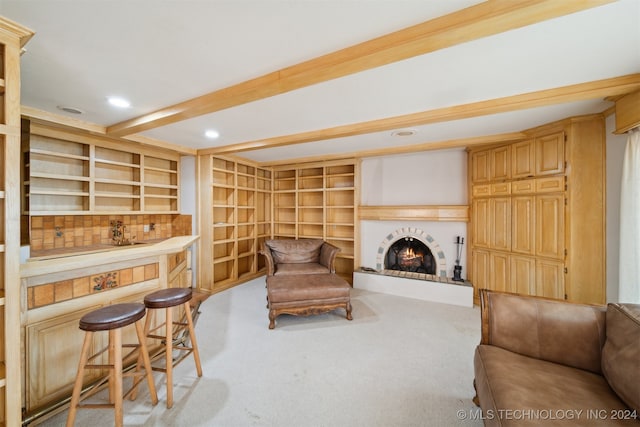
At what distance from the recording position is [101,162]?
3158mm

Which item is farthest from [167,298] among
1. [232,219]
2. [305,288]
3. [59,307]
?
[232,219]

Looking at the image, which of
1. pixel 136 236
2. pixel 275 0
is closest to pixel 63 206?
pixel 136 236

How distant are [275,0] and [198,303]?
3.60 m

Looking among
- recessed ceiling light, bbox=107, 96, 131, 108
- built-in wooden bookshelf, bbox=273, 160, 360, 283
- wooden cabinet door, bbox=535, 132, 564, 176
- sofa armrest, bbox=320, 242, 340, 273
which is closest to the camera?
recessed ceiling light, bbox=107, 96, 131, 108

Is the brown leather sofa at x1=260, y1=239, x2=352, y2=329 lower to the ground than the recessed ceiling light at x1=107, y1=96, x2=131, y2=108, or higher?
lower

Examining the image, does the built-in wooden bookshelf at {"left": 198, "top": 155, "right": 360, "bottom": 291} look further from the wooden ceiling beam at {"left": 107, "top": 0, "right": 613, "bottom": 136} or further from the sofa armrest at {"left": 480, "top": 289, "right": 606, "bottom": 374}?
the sofa armrest at {"left": 480, "top": 289, "right": 606, "bottom": 374}

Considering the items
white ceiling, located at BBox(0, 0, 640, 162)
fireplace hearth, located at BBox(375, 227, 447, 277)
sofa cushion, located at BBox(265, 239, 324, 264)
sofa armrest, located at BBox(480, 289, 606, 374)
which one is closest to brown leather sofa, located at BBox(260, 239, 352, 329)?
sofa cushion, located at BBox(265, 239, 324, 264)

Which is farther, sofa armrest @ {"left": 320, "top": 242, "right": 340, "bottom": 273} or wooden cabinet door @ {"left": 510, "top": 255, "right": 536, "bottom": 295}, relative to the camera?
sofa armrest @ {"left": 320, "top": 242, "right": 340, "bottom": 273}

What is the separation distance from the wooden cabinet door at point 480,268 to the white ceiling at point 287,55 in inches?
74.3

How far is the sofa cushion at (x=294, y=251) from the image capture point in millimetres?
3984

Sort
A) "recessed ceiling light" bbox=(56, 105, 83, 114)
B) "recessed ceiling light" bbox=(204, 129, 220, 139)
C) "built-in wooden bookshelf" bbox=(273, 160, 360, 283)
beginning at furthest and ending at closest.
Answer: "built-in wooden bookshelf" bbox=(273, 160, 360, 283)
"recessed ceiling light" bbox=(204, 129, 220, 139)
"recessed ceiling light" bbox=(56, 105, 83, 114)

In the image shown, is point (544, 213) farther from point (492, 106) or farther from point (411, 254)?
point (411, 254)

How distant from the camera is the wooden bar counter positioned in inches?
60.4

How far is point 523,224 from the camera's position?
3.04 meters
